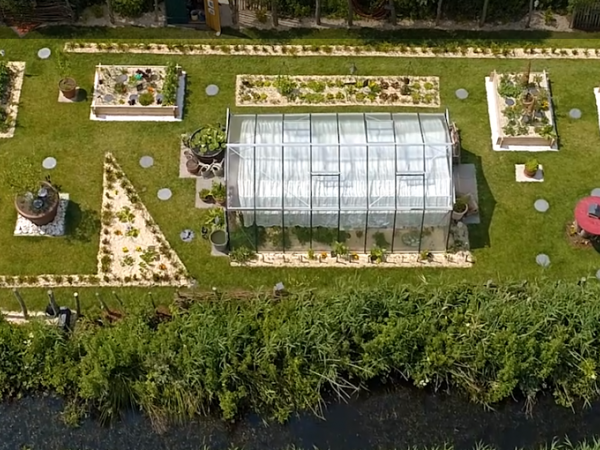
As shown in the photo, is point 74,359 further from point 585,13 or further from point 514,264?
point 585,13

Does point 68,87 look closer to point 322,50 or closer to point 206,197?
point 206,197

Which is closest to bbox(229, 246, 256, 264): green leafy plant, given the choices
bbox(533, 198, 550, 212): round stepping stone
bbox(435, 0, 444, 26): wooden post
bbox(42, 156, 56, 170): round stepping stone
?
bbox(42, 156, 56, 170): round stepping stone

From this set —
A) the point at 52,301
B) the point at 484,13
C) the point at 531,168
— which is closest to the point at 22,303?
the point at 52,301

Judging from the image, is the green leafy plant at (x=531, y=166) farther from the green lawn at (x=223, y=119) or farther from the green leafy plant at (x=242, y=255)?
the green leafy plant at (x=242, y=255)

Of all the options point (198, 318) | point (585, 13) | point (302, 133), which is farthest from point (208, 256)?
point (585, 13)

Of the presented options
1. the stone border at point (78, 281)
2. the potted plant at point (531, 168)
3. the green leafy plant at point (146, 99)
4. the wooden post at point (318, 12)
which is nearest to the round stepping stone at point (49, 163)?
the green leafy plant at point (146, 99)
